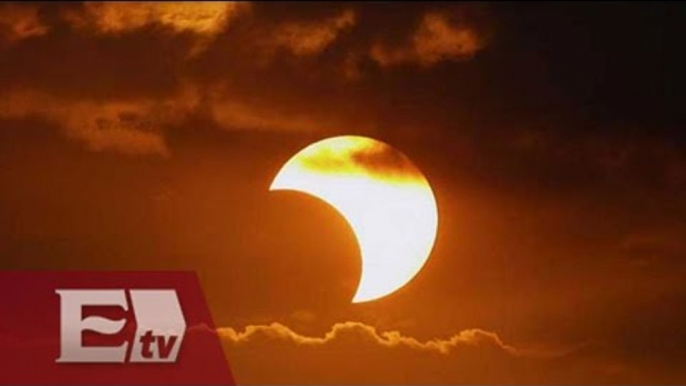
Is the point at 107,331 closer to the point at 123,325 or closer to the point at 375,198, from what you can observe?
the point at 123,325

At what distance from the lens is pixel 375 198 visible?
1186 centimetres

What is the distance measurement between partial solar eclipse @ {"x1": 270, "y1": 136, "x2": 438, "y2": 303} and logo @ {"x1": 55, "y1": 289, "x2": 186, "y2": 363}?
1.09m

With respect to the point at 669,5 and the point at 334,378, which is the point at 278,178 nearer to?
the point at 334,378

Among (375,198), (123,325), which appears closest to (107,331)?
(123,325)

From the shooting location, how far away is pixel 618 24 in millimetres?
11547

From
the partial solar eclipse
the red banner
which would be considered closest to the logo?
the red banner

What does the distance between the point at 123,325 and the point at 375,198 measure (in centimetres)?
186

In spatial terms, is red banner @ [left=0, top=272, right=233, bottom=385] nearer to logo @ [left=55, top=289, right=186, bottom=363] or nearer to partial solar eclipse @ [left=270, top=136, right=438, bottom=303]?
logo @ [left=55, top=289, right=186, bottom=363]

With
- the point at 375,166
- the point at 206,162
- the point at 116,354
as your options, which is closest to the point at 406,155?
the point at 375,166

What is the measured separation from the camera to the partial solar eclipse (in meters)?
11.6

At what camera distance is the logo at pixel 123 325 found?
11.5 meters

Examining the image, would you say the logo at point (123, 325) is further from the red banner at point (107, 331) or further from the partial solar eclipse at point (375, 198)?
the partial solar eclipse at point (375, 198)

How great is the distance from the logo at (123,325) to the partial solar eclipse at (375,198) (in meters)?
1.09

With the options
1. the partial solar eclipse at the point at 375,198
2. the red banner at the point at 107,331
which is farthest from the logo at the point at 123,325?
the partial solar eclipse at the point at 375,198
